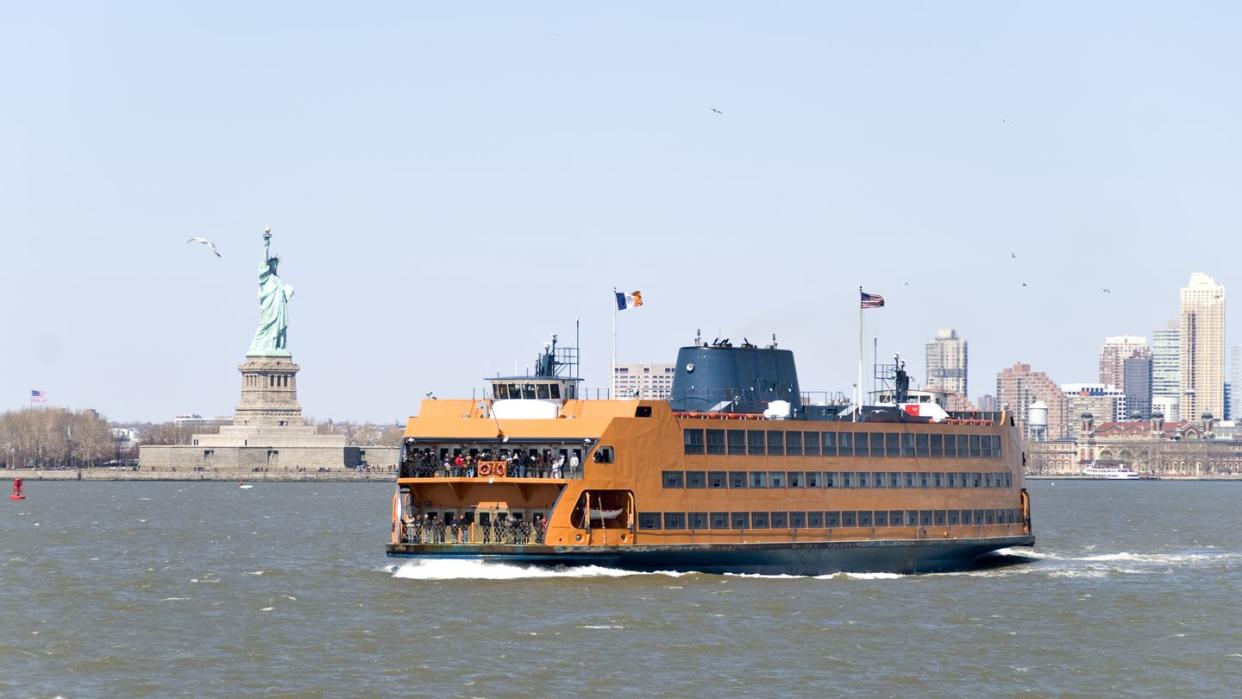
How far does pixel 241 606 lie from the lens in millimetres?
56375

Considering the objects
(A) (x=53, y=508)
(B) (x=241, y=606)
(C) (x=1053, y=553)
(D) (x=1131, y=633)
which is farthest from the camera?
(A) (x=53, y=508)

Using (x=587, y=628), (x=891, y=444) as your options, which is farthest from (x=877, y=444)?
(x=587, y=628)

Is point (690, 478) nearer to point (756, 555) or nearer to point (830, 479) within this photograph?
point (756, 555)

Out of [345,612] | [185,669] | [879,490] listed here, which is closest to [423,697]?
[185,669]

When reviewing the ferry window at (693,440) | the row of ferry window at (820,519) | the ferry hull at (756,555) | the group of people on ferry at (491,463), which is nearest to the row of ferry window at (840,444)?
the ferry window at (693,440)

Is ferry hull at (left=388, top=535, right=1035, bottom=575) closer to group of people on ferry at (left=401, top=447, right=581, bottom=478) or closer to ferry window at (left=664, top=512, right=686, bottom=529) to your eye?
ferry window at (left=664, top=512, right=686, bottom=529)

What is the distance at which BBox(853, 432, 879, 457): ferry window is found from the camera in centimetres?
6675

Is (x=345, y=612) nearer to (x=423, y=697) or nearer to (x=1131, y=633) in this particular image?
(x=423, y=697)

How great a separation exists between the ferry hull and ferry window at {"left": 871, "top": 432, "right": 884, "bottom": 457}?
3.01 m

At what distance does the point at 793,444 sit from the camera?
212 ft

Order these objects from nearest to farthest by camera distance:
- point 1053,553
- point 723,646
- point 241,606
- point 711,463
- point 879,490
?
1. point 723,646
2. point 241,606
3. point 711,463
4. point 879,490
5. point 1053,553

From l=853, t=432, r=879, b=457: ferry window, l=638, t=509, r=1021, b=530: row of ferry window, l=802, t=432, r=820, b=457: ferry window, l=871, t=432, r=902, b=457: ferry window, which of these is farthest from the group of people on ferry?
l=871, t=432, r=902, b=457: ferry window

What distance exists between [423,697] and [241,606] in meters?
16.9

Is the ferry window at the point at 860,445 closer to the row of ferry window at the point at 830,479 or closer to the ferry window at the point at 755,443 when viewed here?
the row of ferry window at the point at 830,479
